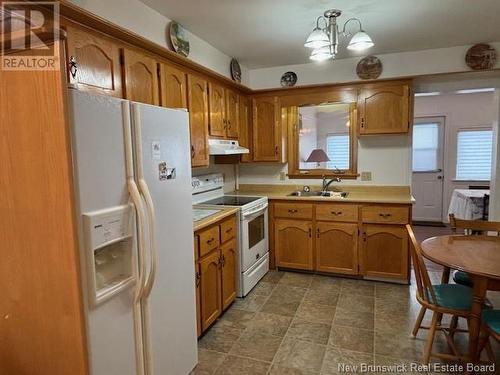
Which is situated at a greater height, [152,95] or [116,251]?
[152,95]

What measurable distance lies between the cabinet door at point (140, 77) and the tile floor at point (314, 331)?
179 cm

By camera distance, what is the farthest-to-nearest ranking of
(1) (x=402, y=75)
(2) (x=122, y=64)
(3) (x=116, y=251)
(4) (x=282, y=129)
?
(4) (x=282, y=129) < (1) (x=402, y=75) < (2) (x=122, y=64) < (3) (x=116, y=251)

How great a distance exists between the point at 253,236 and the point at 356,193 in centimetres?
135

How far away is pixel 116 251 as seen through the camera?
1509mm

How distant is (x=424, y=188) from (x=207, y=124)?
4772mm

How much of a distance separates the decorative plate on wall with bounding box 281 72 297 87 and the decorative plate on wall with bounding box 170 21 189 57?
145 centimetres

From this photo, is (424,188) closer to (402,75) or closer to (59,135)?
(402,75)

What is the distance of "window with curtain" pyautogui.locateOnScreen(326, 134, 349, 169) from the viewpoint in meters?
3.86

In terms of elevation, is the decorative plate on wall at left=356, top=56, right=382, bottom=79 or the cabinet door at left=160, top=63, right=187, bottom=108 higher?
the decorative plate on wall at left=356, top=56, right=382, bottom=79

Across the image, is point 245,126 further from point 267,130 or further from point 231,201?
point 231,201

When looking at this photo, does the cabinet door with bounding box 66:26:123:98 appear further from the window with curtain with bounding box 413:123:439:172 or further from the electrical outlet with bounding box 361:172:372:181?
the window with curtain with bounding box 413:123:439:172

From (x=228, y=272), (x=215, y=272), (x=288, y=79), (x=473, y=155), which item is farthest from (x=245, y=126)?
(x=473, y=155)

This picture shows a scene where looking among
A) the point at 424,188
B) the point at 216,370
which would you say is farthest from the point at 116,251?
the point at 424,188

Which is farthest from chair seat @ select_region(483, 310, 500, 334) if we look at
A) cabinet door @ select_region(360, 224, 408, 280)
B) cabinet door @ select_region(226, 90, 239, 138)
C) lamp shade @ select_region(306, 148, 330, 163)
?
cabinet door @ select_region(226, 90, 239, 138)
